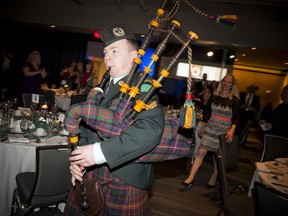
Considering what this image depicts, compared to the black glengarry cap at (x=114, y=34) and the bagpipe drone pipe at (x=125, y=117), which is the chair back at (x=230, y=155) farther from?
the black glengarry cap at (x=114, y=34)

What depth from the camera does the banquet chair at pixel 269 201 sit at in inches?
60.4

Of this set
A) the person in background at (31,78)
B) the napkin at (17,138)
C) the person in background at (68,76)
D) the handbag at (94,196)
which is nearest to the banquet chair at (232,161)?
the handbag at (94,196)

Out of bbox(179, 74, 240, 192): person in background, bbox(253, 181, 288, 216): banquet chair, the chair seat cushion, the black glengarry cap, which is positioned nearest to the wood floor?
bbox(179, 74, 240, 192): person in background

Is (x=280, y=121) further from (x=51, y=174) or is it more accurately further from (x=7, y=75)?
(x=7, y=75)

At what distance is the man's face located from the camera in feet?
4.06

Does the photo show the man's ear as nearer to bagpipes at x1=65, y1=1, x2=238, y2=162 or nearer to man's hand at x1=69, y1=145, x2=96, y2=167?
bagpipes at x1=65, y1=1, x2=238, y2=162

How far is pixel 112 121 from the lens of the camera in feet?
3.38

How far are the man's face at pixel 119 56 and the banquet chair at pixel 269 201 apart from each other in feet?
3.90

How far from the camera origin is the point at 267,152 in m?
3.61

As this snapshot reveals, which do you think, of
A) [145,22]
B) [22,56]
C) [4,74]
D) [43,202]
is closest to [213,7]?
[145,22]

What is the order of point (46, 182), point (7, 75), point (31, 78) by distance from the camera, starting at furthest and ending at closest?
point (7, 75) < point (31, 78) < point (46, 182)

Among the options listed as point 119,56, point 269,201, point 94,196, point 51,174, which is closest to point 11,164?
point 51,174

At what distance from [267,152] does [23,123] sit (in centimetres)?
327

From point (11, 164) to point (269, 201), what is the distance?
2.16 metres
